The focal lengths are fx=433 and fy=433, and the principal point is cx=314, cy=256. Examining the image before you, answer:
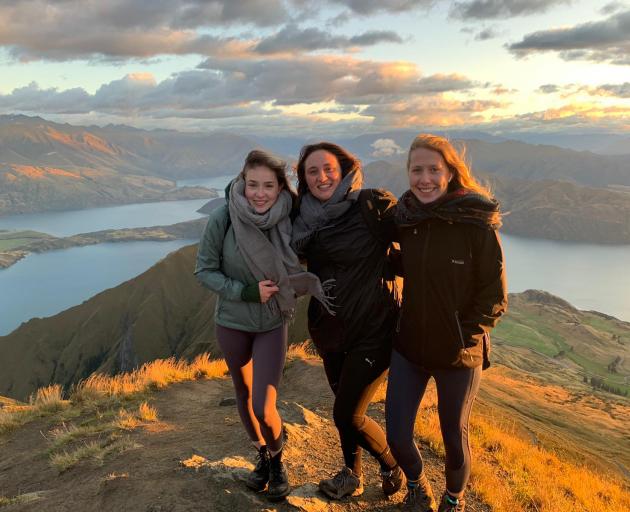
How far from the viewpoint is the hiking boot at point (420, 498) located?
4262 millimetres

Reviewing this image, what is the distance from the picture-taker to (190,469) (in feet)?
16.3

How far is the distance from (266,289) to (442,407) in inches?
74.5

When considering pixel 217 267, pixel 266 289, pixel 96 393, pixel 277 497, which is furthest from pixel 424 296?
pixel 96 393

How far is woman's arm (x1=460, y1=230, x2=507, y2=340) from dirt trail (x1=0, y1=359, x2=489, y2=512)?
2.36 m

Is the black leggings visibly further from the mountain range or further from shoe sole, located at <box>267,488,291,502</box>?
the mountain range

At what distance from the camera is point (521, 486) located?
5867mm

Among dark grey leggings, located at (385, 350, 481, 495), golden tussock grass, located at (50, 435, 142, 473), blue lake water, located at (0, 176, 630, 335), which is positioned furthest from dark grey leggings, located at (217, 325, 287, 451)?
blue lake water, located at (0, 176, 630, 335)

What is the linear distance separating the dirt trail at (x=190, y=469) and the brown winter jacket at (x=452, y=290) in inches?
82.7

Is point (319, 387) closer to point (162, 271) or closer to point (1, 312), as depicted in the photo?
point (162, 271)

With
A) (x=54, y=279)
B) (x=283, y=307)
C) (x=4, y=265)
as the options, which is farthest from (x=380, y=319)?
(x=4, y=265)

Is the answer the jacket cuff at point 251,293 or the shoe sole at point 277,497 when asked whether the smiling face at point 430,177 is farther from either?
the shoe sole at point 277,497

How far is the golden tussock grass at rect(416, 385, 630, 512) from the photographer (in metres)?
5.45

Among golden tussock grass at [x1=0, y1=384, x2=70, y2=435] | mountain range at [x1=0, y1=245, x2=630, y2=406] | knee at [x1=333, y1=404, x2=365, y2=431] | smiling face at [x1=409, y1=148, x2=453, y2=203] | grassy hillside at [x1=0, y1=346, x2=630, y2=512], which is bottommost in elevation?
mountain range at [x1=0, y1=245, x2=630, y2=406]

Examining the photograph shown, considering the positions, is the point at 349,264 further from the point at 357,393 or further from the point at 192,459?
the point at 192,459
